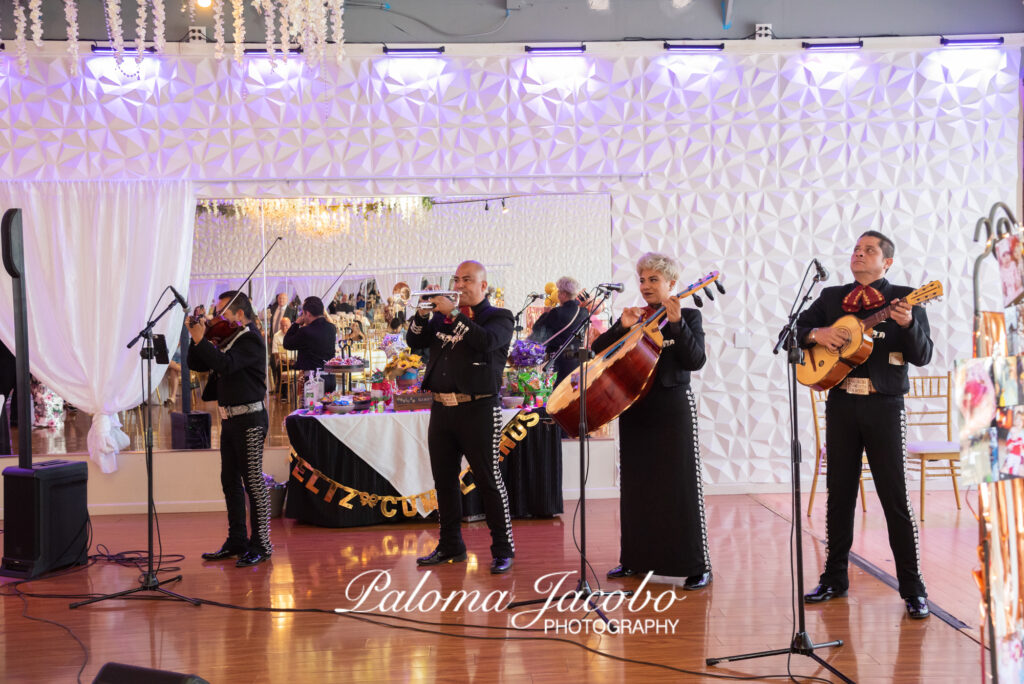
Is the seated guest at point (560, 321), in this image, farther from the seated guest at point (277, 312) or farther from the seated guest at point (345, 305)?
the seated guest at point (277, 312)

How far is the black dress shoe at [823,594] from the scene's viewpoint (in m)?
4.39

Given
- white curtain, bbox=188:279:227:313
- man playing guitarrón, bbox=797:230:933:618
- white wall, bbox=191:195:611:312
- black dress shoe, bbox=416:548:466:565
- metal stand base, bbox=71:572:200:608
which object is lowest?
metal stand base, bbox=71:572:200:608

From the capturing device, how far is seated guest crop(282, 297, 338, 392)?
22.7 feet

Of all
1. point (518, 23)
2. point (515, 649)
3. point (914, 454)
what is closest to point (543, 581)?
point (515, 649)

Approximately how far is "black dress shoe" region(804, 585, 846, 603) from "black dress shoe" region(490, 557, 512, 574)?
1.63 m

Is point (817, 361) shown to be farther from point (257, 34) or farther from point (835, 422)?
point (257, 34)

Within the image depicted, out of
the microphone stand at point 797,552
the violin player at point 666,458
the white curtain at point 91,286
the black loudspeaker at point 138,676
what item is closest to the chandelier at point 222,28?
the white curtain at point 91,286

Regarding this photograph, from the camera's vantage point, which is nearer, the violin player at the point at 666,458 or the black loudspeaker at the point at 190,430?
the violin player at the point at 666,458

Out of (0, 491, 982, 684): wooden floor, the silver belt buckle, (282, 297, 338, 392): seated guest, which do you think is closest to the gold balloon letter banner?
(0, 491, 982, 684): wooden floor

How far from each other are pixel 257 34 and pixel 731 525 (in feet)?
17.3

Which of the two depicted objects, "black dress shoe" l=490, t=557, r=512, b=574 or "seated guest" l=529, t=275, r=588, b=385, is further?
"seated guest" l=529, t=275, r=588, b=385

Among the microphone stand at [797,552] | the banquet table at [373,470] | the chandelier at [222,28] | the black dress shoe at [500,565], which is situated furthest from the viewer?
the banquet table at [373,470]

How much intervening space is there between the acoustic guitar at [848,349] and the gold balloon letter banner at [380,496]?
2.56m

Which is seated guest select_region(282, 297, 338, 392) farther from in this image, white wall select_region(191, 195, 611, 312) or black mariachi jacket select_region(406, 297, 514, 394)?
black mariachi jacket select_region(406, 297, 514, 394)
